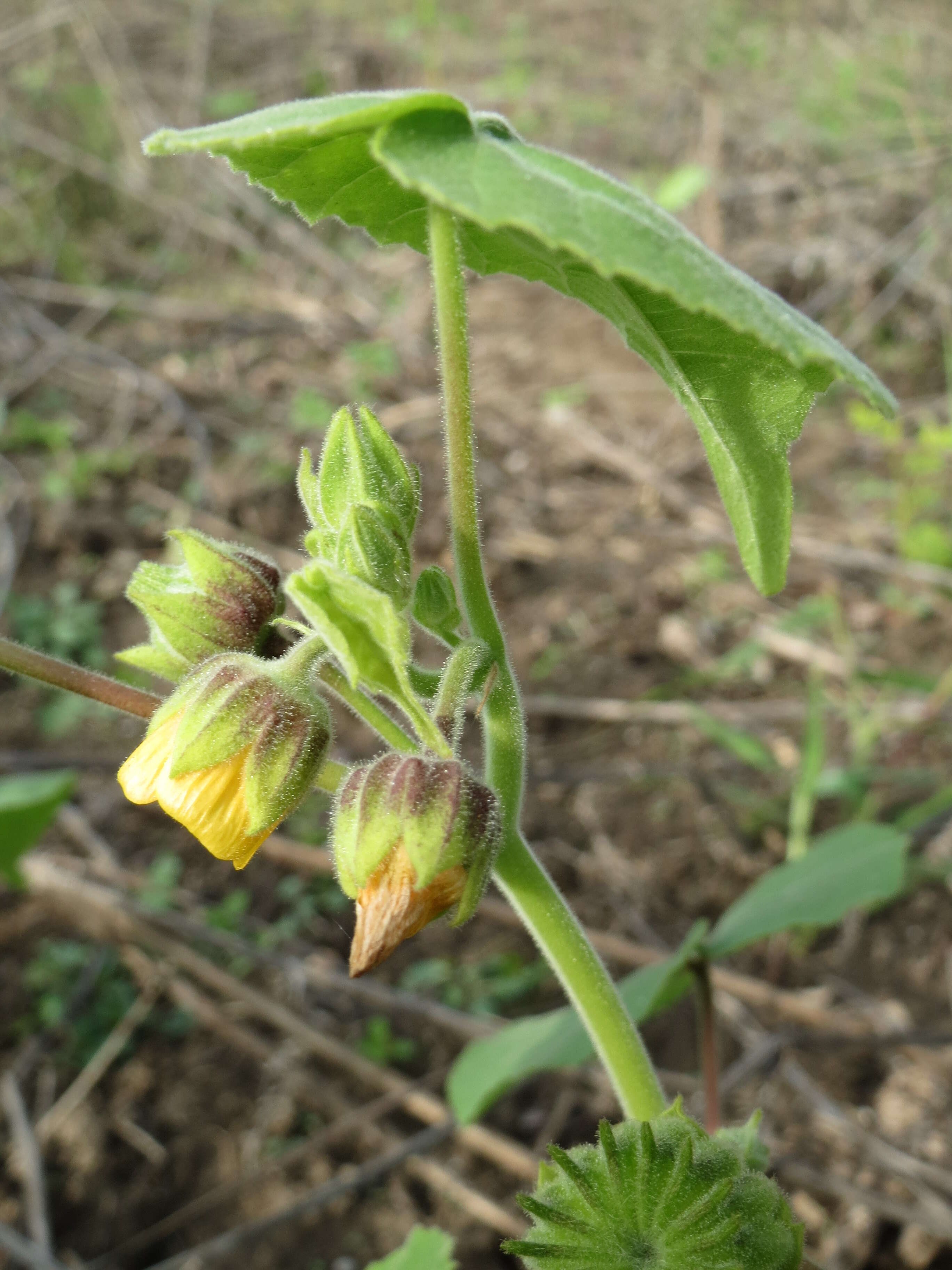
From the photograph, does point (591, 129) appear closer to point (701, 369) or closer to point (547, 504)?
point (547, 504)

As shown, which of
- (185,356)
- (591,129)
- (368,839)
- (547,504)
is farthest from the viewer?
(591,129)

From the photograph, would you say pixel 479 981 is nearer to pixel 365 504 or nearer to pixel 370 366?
pixel 365 504

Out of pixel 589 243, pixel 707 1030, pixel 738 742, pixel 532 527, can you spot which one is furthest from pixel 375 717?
pixel 532 527

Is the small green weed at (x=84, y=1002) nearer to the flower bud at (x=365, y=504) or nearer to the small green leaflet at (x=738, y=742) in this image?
the small green leaflet at (x=738, y=742)

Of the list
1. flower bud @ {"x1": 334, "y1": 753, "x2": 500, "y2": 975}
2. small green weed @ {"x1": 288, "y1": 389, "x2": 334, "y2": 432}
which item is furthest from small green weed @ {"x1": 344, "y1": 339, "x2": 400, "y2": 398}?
flower bud @ {"x1": 334, "y1": 753, "x2": 500, "y2": 975}

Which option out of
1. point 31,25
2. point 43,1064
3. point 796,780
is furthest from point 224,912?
point 31,25

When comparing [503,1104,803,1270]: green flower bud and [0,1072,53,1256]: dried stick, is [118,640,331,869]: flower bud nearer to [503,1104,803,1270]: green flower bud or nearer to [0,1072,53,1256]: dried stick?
[503,1104,803,1270]: green flower bud

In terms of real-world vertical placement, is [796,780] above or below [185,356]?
below
